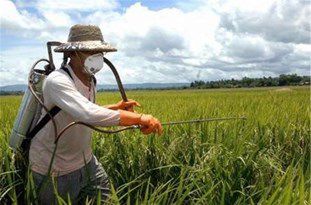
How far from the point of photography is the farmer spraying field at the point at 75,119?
101 inches

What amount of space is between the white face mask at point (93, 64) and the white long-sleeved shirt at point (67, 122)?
0.11 m

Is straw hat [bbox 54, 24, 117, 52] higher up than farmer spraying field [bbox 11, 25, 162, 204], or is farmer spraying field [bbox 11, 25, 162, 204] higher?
straw hat [bbox 54, 24, 117, 52]

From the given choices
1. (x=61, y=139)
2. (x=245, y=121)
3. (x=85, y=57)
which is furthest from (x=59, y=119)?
(x=245, y=121)

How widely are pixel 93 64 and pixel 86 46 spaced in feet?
0.34

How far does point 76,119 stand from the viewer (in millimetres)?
2662

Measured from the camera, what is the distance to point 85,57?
9.00ft

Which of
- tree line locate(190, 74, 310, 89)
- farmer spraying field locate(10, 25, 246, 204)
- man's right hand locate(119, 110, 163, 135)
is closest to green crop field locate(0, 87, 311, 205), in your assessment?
farmer spraying field locate(10, 25, 246, 204)

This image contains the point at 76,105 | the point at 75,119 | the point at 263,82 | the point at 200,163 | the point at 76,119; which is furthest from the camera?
the point at 263,82

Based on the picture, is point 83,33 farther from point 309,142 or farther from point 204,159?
point 309,142

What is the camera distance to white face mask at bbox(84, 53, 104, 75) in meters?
2.70

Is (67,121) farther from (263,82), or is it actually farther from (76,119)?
(263,82)

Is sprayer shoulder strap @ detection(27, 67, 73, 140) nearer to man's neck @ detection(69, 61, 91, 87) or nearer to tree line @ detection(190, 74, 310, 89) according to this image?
man's neck @ detection(69, 61, 91, 87)

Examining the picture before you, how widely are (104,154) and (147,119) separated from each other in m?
1.31

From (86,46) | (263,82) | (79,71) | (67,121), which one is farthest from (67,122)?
(263,82)
